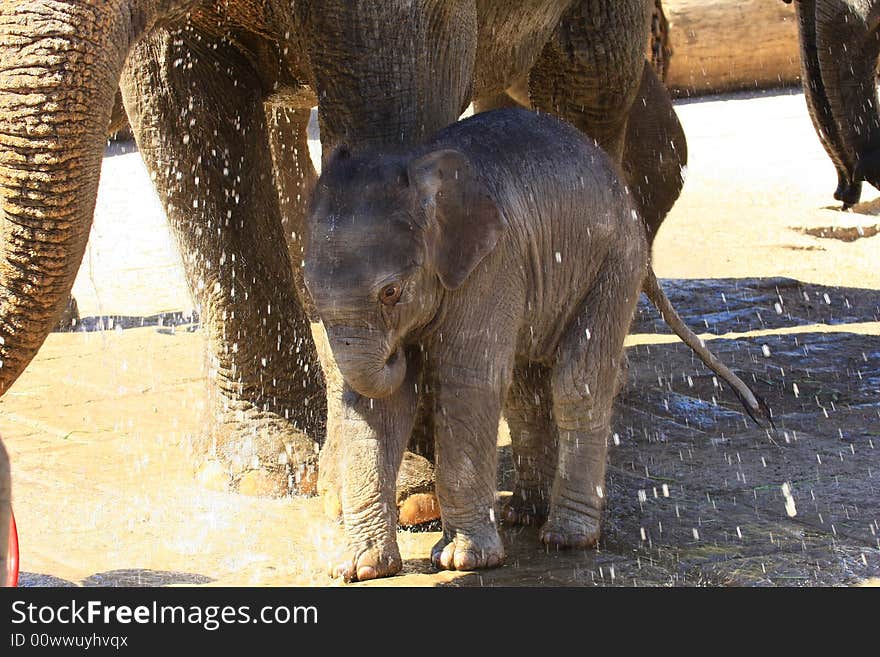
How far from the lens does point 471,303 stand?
352cm

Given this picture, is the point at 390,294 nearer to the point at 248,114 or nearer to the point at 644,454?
the point at 248,114

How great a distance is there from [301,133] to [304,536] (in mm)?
2263

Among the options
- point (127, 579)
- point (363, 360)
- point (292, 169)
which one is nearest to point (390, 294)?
point (363, 360)

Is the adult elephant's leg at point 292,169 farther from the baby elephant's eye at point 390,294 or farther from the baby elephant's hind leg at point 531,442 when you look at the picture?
the baby elephant's eye at point 390,294

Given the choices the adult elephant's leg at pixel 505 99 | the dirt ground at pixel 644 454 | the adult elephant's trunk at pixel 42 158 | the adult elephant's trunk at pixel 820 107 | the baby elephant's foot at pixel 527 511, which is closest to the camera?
the adult elephant's trunk at pixel 42 158

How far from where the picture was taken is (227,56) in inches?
175

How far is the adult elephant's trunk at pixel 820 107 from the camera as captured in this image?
19.2 feet

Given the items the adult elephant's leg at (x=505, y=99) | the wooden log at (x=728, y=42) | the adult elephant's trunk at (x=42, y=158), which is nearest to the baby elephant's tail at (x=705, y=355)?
the adult elephant's leg at (x=505, y=99)

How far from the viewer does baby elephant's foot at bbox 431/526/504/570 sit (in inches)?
138

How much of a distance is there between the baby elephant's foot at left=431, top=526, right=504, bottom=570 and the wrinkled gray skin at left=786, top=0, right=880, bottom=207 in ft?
9.07

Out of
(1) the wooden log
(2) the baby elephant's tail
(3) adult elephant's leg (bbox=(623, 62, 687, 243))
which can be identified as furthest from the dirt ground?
(1) the wooden log

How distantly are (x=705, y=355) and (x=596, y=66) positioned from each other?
1.12 metres

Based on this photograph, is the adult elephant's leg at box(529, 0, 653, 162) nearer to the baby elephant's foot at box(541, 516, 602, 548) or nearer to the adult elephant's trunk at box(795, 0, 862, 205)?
the adult elephant's trunk at box(795, 0, 862, 205)
